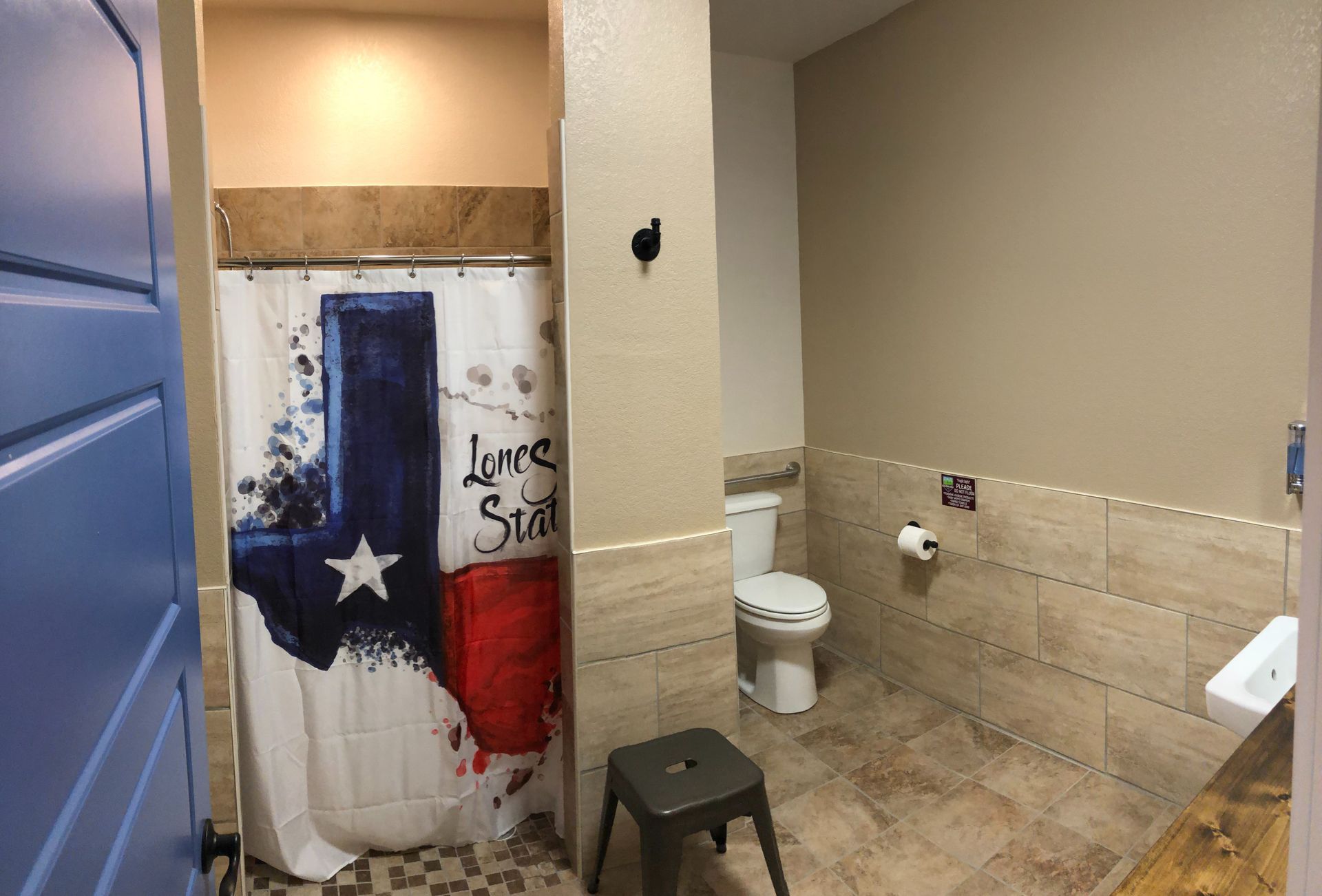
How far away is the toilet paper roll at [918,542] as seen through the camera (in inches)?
117

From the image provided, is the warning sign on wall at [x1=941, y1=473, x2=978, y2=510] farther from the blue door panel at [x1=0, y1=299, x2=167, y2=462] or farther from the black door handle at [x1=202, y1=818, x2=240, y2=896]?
the blue door panel at [x1=0, y1=299, x2=167, y2=462]

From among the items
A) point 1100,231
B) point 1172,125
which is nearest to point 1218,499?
point 1100,231

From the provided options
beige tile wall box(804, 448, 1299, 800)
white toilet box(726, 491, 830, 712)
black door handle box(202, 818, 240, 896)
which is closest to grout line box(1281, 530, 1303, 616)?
beige tile wall box(804, 448, 1299, 800)

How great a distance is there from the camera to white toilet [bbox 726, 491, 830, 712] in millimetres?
2951

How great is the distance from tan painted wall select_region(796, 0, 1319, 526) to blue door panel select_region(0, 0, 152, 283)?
238cm

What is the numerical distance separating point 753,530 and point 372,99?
2.15 metres

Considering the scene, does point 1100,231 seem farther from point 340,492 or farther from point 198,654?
point 198,654

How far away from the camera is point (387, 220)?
2.61 meters

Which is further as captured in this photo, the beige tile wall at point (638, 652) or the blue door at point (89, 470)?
the beige tile wall at point (638, 652)

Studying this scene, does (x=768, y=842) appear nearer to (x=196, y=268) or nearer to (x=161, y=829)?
(x=161, y=829)

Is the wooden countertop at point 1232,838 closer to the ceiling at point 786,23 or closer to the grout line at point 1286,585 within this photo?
the grout line at point 1286,585

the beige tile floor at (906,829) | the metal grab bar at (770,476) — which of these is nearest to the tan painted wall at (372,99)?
the metal grab bar at (770,476)

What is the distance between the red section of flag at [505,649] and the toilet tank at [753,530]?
1113 millimetres

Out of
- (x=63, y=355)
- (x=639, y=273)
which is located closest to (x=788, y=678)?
(x=639, y=273)
